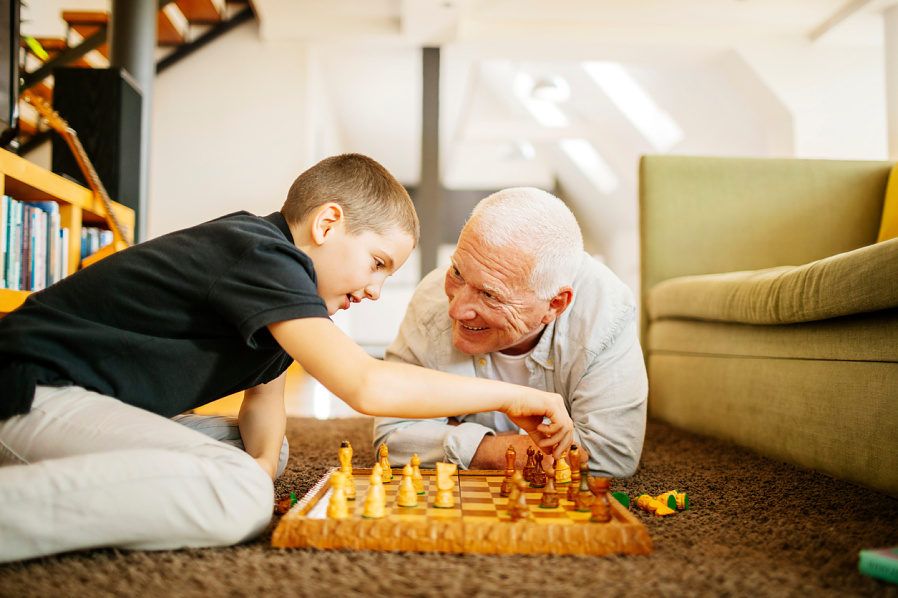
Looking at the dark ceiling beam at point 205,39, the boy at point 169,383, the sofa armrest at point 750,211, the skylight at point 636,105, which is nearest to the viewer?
the boy at point 169,383

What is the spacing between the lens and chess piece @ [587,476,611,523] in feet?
2.88

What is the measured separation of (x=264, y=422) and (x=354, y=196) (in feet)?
1.59

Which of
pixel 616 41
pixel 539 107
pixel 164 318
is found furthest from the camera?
pixel 539 107

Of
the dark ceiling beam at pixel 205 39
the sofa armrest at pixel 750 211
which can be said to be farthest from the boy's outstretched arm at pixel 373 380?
the dark ceiling beam at pixel 205 39

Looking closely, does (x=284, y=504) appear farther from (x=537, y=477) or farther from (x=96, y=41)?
(x=96, y=41)

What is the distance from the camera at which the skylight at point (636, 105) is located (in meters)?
5.69

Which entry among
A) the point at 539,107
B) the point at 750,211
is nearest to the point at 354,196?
the point at 750,211

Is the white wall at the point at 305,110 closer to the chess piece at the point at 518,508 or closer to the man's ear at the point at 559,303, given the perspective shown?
the man's ear at the point at 559,303

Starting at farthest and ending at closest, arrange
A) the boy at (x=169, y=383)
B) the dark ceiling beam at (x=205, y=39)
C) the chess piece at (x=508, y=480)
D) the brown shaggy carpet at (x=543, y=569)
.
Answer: the dark ceiling beam at (x=205, y=39) → the chess piece at (x=508, y=480) → the boy at (x=169, y=383) → the brown shaggy carpet at (x=543, y=569)

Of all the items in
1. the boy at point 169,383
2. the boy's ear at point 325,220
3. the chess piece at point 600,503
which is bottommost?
the chess piece at point 600,503

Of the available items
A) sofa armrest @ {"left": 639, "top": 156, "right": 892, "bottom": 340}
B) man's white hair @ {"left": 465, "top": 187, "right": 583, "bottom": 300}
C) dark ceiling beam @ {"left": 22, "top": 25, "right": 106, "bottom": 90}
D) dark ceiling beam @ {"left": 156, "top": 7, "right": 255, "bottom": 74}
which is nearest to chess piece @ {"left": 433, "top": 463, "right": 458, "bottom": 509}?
man's white hair @ {"left": 465, "top": 187, "right": 583, "bottom": 300}

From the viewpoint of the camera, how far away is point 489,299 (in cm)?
131

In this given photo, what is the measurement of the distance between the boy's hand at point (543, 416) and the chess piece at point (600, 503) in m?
0.15

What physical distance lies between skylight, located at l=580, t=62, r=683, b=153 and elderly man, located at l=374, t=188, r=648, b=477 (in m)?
4.70
